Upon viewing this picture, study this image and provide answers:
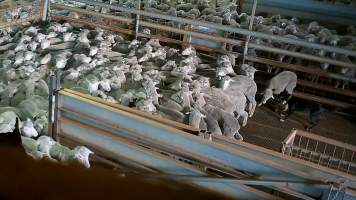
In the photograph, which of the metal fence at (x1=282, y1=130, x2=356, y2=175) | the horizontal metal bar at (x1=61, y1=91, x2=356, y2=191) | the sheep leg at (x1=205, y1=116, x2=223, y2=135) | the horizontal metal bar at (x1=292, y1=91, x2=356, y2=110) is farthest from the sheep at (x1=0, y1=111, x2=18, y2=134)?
the horizontal metal bar at (x1=292, y1=91, x2=356, y2=110)

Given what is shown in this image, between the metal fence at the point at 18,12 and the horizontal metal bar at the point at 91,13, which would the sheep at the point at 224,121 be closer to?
the horizontal metal bar at the point at 91,13

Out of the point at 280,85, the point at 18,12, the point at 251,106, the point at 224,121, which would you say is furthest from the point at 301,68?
the point at 18,12

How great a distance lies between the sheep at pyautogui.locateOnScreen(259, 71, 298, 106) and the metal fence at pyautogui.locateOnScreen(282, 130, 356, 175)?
94 cm

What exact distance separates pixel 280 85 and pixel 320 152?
1298mm

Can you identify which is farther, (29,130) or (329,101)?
(329,101)

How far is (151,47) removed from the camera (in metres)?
6.28

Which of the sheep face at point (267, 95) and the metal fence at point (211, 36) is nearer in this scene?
the sheep face at point (267, 95)

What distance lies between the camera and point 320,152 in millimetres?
5062

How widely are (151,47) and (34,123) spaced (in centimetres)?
278

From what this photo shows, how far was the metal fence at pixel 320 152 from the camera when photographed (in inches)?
158

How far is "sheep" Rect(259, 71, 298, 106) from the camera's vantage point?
6.03m

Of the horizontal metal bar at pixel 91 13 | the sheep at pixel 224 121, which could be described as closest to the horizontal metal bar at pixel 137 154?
the sheep at pixel 224 121

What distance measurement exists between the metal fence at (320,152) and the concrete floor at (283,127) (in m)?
0.32

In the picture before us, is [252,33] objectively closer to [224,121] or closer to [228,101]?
[228,101]
